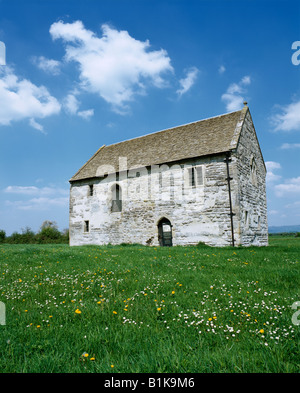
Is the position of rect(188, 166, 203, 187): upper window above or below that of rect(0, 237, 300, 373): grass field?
above

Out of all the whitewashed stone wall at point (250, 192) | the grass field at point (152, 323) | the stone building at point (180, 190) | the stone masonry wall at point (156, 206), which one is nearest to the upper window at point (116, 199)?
the stone building at point (180, 190)

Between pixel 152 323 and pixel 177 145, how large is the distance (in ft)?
60.8

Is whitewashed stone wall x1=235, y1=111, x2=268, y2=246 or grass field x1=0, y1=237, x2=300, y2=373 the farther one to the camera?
whitewashed stone wall x1=235, y1=111, x2=268, y2=246

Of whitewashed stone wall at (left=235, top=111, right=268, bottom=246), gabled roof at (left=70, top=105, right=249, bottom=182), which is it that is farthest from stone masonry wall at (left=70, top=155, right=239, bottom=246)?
whitewashed stone wall at (left=235, top=111, right=268, bottom=246)

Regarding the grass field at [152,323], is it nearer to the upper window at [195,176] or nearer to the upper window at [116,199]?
the upper window at [195,176]

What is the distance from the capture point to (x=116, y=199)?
73.6ft

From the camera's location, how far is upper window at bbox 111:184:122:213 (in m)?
22.1

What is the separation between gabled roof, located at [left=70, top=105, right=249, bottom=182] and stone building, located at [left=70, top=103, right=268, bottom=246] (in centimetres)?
9

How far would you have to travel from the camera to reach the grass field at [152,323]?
249 centimetres

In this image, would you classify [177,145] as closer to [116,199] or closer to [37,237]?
[116,199]

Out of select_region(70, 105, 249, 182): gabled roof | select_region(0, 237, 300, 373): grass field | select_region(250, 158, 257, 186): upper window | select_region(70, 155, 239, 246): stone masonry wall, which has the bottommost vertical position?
select_region(0, 237, 300, 373): grass field

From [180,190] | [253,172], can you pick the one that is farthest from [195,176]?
[253,172]

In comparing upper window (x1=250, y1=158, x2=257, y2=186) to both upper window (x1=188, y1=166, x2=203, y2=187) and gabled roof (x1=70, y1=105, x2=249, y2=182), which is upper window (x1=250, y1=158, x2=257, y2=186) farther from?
upper window (x1=188, y1=166, x2=203, y2=187)

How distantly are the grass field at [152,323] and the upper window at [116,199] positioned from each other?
15.9m
